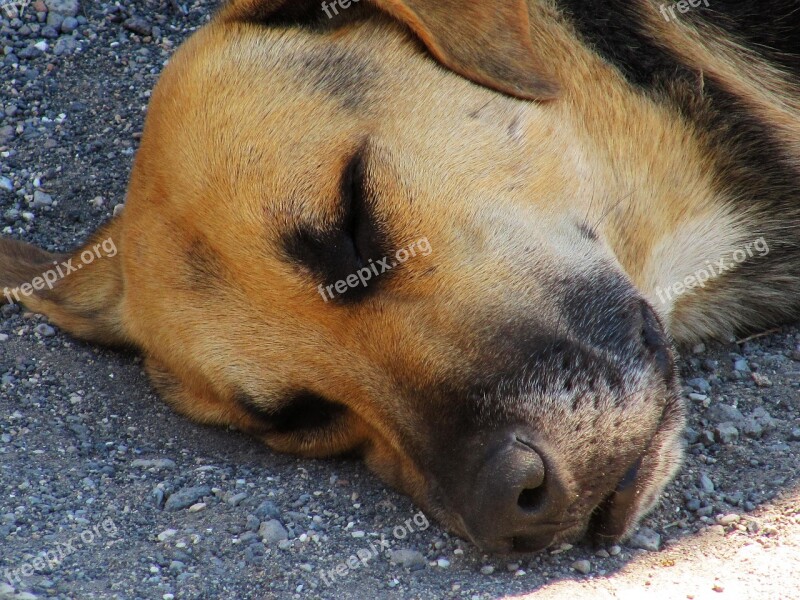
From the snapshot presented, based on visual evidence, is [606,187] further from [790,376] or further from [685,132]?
[790,376]

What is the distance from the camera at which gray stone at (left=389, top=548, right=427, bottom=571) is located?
299cm

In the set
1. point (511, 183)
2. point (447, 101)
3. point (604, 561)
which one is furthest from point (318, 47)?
point (604, 561)

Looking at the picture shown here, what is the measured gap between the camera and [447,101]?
3.32 m

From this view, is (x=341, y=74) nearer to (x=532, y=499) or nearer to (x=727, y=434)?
(x=532, y=499)

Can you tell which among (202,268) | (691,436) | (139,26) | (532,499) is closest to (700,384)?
(691,436)

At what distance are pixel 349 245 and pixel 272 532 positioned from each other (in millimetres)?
913

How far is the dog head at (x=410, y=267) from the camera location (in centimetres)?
284

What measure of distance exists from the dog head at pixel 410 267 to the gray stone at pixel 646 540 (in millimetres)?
119

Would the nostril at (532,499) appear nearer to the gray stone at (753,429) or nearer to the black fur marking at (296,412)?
the black fur marking at (296,412)

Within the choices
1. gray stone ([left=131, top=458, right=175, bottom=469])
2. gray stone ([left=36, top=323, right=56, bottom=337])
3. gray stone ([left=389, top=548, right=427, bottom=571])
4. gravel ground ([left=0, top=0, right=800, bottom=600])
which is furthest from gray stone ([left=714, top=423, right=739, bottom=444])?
gray stone ([left=36, top=323, right=56, bottom=337])

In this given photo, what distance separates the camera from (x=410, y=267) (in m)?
3.05

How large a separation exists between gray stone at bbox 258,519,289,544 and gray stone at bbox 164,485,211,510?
299 mm

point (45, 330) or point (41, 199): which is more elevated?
point (41, 199)

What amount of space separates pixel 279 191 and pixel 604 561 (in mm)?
1456
